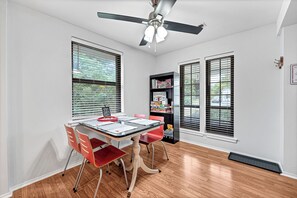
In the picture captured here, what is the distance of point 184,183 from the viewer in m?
1.70

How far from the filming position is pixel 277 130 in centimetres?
210

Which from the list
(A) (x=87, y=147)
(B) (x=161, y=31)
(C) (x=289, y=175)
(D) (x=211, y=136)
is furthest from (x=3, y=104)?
(C) (x=289, y=175)

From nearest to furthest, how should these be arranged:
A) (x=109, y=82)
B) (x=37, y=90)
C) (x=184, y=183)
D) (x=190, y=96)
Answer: (x=184, y=183), (x=37, y=90), (x=109, y=82), (x=190, y=96)

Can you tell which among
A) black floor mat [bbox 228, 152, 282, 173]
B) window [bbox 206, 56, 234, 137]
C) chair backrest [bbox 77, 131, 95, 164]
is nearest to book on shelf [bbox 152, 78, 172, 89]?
window [bbox 206, 56, 234, 137]

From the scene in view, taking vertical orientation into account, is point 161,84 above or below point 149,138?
above

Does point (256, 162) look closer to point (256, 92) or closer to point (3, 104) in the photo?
point (256, 92)

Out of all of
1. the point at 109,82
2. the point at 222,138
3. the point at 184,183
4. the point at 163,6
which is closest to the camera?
the point at 163,6

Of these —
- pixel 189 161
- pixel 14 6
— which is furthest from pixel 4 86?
pixel 189 161

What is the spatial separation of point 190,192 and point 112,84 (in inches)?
94.3

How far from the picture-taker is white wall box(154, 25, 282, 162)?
83.7 inches

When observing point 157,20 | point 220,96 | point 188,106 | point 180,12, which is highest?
point 180,12

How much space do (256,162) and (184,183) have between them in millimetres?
1463

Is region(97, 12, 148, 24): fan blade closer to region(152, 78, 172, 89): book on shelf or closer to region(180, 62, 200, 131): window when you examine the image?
region(152, 78, 172, 89): book on shelf

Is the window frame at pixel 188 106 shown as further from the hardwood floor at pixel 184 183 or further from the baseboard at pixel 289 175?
the baseboard at pixel 289 175
